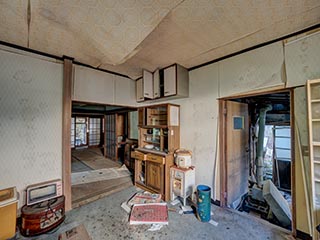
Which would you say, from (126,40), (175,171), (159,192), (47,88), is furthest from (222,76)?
(47,88)

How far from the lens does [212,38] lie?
2.03 m

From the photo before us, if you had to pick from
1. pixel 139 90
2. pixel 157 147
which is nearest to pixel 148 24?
pixel 139 90

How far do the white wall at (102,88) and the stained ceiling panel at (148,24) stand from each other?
576 mm

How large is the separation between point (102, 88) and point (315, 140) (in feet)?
11.3

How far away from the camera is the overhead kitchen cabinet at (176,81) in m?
2.89

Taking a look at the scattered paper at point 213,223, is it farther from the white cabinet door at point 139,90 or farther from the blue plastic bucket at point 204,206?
the white cabinet door at point 139,90

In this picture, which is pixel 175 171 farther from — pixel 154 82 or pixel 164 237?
pixel 154 82

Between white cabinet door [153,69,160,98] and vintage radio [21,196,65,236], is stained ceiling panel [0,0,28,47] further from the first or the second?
vintage radio [21,196,65,236]

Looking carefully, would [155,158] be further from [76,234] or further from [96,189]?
[76,234]

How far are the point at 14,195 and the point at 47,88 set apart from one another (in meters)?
1.54

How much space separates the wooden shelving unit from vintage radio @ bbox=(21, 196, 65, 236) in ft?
10.3

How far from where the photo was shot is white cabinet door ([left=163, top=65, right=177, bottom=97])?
2908mm

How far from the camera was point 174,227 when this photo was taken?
2084mm

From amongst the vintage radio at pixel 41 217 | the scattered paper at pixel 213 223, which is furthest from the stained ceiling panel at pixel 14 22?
the scattered paper at pixel 213 223
